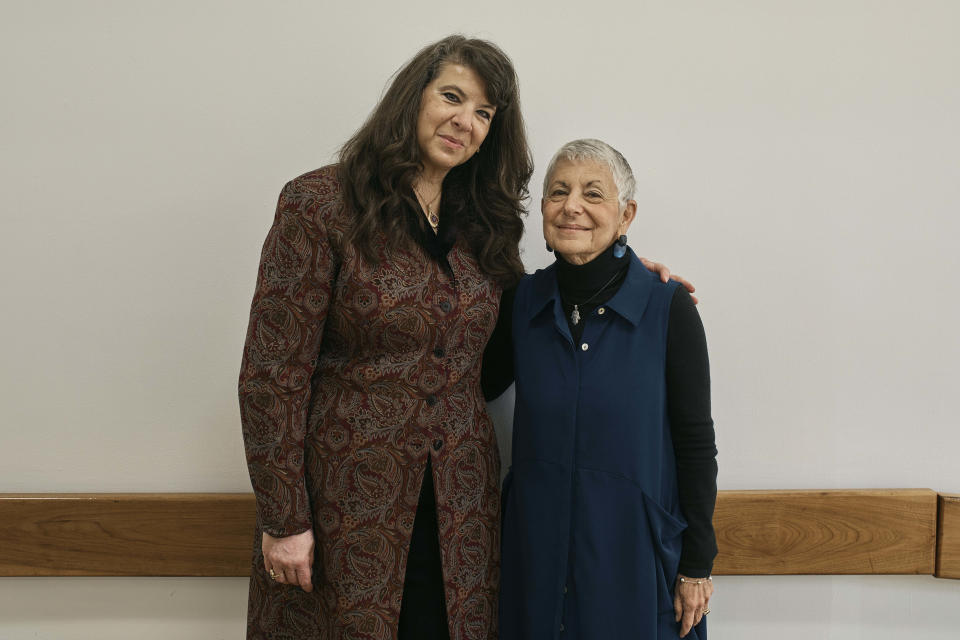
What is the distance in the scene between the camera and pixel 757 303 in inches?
68.7

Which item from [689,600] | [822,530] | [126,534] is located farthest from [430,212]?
[822,530]

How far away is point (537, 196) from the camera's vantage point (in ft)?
5.72

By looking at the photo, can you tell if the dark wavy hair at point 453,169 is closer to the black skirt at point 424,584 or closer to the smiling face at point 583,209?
the smiling face at point 583,209

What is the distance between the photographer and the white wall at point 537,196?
1.68 m

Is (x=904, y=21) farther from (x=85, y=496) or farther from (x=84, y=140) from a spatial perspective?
(x=85, y=496)

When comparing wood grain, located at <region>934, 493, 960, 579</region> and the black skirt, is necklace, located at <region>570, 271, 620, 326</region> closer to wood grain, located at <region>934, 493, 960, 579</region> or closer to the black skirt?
the black skirt

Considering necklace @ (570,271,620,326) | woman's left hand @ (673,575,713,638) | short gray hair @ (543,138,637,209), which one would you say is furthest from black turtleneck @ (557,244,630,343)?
woman's left hand @ (673,575,713,638)

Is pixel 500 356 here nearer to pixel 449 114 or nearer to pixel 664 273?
pixel 664 273

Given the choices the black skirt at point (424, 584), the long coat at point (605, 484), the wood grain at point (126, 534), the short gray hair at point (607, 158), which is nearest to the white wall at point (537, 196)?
the wood grain at point (126, 534)

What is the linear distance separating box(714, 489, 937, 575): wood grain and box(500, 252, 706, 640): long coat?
0.42 metres

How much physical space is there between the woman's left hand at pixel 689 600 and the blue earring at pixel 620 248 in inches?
25.4

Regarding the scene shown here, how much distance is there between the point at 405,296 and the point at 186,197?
81 centimetres

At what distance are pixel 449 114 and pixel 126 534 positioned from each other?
135 cm

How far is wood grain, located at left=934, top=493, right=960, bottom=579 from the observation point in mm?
1721
